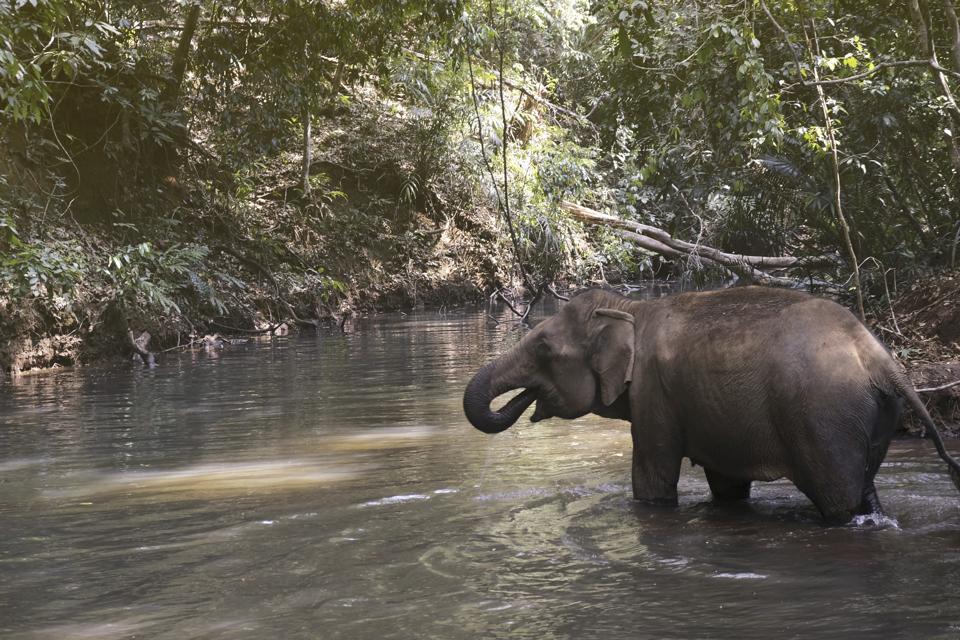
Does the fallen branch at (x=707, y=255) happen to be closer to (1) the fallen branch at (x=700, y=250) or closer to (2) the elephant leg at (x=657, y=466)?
(1) the fallen branch at (x=700, y=250)

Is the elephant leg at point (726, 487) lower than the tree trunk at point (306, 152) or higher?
lower

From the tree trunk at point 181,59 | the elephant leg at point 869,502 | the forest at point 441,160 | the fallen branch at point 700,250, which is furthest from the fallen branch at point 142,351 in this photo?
the elephant leg at point 869,502

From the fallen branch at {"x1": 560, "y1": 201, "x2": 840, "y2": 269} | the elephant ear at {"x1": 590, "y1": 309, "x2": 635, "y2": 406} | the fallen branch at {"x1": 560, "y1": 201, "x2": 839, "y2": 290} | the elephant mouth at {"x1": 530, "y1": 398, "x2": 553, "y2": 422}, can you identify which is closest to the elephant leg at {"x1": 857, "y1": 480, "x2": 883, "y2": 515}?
the elephant ear at {"x1": 590, "y1": 309, "x2": 635, "y2": 406}

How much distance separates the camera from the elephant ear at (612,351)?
282 inches

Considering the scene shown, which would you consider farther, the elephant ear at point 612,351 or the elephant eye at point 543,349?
the elephant eye at point 543,349

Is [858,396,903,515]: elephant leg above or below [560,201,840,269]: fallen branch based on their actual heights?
below

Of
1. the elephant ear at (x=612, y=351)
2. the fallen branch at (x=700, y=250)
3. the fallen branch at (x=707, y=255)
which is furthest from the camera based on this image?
the fallen branch at (x=707, y=255)

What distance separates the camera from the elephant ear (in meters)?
7.15

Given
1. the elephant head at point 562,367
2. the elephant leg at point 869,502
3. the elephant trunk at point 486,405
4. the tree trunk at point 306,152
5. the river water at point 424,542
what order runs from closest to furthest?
the river water at point 424,542 → the elephant leg at point 869,502 → the elephant head at point 562,367 → the elephant trunk at point 486,405 → the tree trunk at point 306,152

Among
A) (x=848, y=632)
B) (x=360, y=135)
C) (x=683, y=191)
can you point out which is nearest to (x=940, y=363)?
(x=848, y=632)

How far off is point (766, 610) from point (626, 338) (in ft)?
8.43

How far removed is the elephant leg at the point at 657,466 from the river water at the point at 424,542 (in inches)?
5.2

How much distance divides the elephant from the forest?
10.5ft

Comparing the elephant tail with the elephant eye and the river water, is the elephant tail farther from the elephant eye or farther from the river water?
the elephant eye
